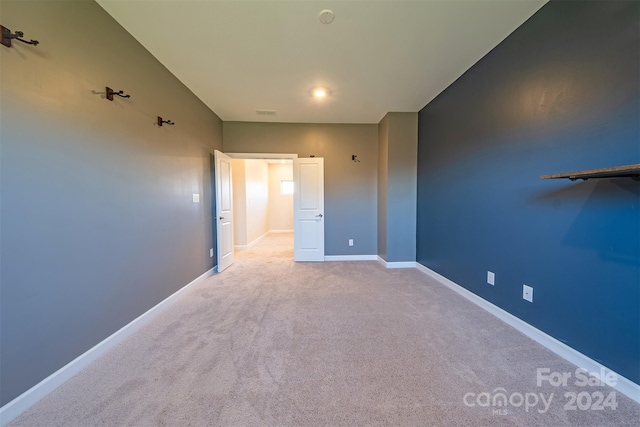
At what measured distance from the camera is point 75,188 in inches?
59.8

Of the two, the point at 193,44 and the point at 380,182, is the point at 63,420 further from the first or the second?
the point at 380,182

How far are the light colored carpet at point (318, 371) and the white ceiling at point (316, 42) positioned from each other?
266cm

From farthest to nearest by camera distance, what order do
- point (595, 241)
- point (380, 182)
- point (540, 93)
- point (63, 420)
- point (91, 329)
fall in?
point (380, 182) → point (540, 93) → point (91, 329) → point (595, 241) → point (63, 420)

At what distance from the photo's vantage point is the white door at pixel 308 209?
425 cm

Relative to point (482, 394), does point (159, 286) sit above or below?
above

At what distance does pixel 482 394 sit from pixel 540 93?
222cm

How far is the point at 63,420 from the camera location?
3.88 ft

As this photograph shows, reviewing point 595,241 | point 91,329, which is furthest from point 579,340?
point 91,329

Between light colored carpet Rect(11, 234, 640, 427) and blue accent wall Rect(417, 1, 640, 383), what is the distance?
353mm

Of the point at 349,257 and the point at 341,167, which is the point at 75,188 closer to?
the point at 341,167

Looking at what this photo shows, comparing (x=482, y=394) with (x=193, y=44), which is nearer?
(x=482, y=394)

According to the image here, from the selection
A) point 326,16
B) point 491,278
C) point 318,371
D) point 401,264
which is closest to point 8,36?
point 326,16

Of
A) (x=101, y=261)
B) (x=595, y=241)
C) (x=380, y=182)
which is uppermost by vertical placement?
(x=380, y=182)

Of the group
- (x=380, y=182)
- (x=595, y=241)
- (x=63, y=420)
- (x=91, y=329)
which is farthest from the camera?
(x=380, y=182)
